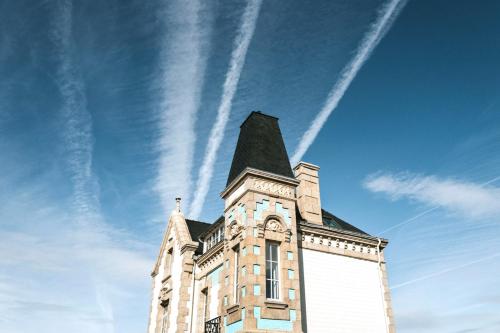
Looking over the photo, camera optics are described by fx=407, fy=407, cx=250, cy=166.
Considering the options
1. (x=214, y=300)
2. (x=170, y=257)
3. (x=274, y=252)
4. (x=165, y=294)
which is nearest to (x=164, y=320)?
(x=165, y=294)

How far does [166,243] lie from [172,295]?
14.3 ft

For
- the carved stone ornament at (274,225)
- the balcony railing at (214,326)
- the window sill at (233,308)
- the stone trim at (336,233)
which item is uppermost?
the stone trim at (336,233)

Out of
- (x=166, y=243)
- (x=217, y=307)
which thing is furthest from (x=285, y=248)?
(x=166, y=243)

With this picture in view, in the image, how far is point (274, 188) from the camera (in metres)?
15.9

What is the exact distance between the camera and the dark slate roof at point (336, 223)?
771 inches

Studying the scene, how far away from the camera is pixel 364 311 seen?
1683cm

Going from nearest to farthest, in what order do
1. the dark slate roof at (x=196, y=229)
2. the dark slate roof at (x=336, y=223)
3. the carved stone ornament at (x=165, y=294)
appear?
the dark slate roof at (x=336, y=223) → the dark slate roof at (x=196, y=229) → the carved stone ornament at (x=165, y=294)

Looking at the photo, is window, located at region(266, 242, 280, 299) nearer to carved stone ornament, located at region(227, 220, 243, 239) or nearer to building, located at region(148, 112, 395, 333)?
building, located at region(148, 112, 395, 333)

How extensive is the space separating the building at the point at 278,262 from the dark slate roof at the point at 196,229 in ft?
5.83

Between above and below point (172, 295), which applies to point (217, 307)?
below

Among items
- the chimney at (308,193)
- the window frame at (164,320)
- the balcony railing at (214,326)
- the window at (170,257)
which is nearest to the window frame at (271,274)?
the balcony railing at (214,326)

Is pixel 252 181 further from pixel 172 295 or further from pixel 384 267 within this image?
pixel 172 295

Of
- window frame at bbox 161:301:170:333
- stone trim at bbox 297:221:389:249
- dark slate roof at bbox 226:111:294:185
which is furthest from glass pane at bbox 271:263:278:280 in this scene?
window frame at bbox 161:301:170:333

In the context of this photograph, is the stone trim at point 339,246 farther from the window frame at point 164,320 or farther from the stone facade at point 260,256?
the window frame at point 164,320
